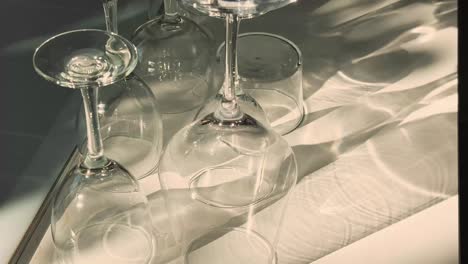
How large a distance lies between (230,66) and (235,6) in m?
0.13

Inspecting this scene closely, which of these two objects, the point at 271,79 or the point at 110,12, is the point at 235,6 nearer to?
the point at 110,12

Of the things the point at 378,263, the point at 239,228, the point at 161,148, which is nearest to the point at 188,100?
the point at 161,148

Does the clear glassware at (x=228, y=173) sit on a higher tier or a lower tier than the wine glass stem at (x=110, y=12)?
lower

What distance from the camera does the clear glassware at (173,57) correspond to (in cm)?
92

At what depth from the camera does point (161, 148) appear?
0.83 meters

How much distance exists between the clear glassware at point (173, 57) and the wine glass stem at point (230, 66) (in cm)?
13

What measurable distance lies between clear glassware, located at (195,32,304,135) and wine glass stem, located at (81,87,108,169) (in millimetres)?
213

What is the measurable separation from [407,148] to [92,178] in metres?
0.33

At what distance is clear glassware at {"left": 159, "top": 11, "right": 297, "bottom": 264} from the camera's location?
740 mm

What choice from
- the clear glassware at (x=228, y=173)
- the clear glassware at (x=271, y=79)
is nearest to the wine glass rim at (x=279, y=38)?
the clear glassware at (x=271, y=79)

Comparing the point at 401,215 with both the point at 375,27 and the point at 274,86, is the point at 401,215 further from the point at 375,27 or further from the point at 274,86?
the point at 375,27

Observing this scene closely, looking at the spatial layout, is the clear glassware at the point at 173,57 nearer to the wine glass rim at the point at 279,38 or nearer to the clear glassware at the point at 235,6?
the wine glass rim at the point at 279,38

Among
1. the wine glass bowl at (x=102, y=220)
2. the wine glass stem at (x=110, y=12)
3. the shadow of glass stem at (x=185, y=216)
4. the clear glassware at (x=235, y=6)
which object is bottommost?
the shadow of glass stem at (x=185, y=216)

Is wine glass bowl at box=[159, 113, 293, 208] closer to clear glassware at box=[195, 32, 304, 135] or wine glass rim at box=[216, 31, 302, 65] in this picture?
clear glassware at box=[195, 32, 304, 135]
